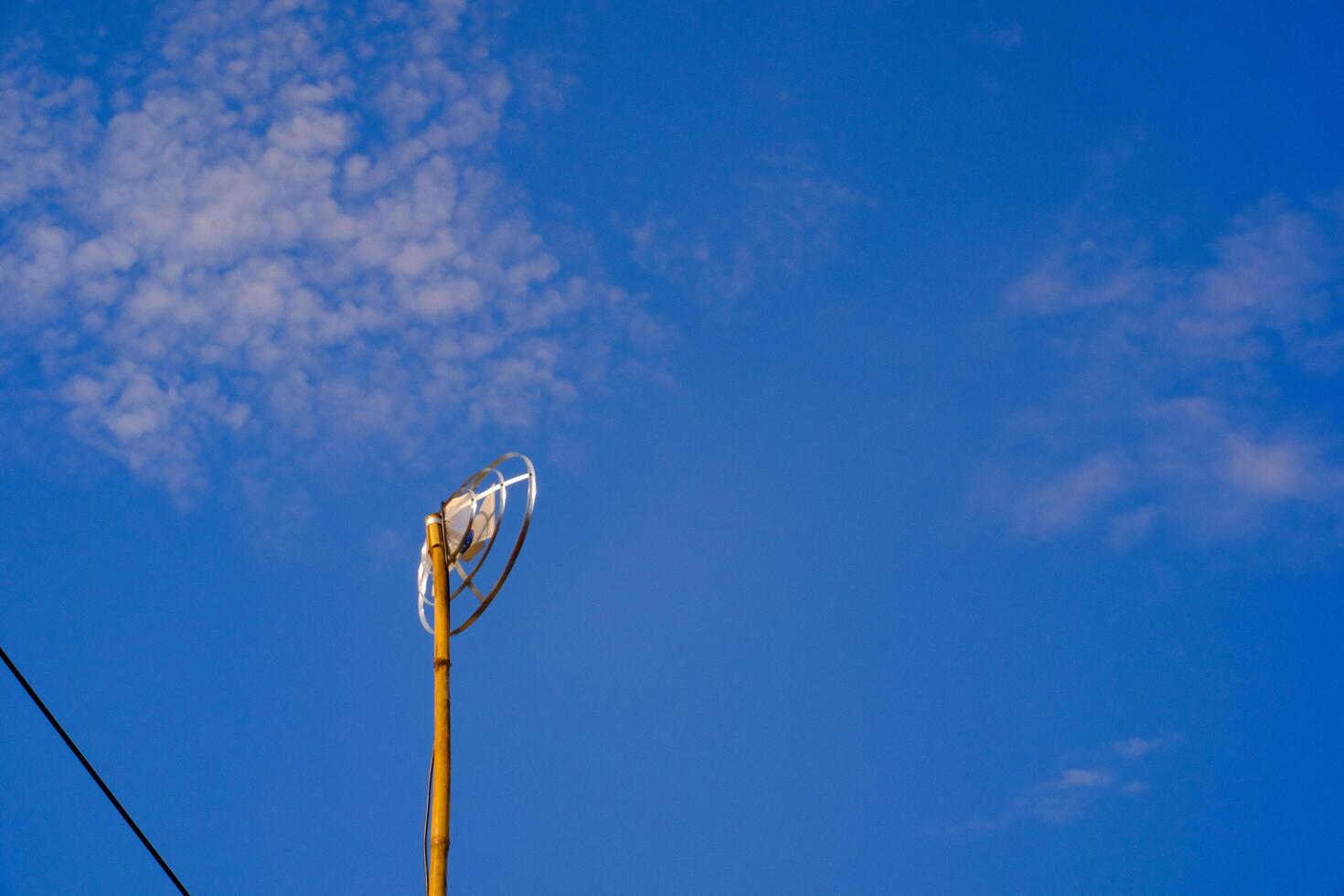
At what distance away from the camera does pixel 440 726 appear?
682 centimetres

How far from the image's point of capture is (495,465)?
8531mm

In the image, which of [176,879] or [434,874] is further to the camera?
[176,879]

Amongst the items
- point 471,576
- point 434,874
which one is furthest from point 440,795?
point 471,576

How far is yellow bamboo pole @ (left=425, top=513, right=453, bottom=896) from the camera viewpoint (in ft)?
20.4

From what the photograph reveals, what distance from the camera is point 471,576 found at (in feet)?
26.6

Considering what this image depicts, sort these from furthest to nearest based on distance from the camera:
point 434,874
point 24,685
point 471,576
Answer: point 471,576
point 24,685
point 434,874

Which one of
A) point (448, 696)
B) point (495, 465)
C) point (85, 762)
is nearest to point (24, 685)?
point (85, 762)

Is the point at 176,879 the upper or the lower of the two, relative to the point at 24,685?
lower

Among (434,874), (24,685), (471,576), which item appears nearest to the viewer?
(434,874)

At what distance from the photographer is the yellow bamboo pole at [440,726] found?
6.21m

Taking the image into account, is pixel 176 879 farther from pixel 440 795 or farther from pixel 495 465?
pixel 495 465

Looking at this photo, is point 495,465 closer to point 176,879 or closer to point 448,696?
point 448,696

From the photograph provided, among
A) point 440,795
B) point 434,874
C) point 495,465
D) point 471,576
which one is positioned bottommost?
point 434,874

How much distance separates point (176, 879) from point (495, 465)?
357 cm
